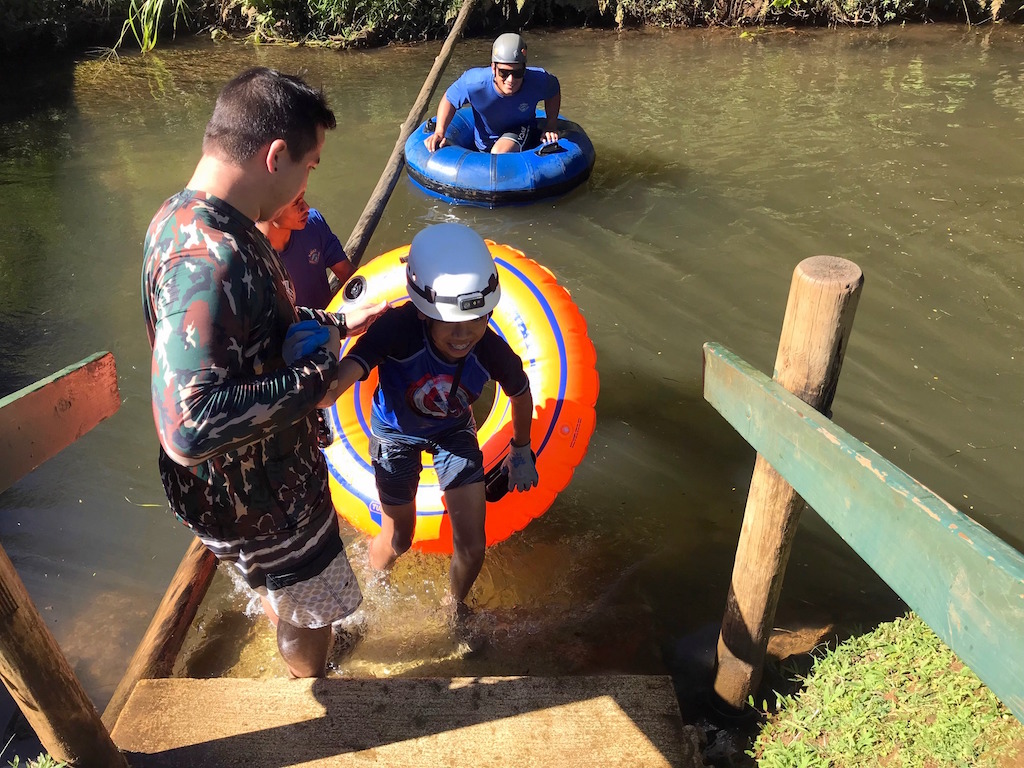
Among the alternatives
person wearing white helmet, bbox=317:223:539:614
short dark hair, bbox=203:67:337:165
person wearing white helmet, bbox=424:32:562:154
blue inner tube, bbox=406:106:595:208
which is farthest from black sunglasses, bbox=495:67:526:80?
short dark hair, bbox=203:67:337:165

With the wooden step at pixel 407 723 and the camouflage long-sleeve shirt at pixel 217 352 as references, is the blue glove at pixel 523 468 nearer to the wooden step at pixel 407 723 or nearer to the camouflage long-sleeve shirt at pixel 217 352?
the wooden step at pixel 407 723

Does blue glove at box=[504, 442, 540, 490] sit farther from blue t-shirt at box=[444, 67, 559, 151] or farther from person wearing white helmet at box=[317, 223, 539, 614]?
blue t-shirt at box=[444, 67, 559, 151]

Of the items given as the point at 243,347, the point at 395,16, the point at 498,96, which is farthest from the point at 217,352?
the point at 395,16

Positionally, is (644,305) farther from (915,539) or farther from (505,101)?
(915,539)

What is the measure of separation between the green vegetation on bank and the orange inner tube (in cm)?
991

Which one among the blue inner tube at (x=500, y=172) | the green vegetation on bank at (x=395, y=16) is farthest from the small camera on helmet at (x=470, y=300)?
the green vegetation on bank at (x=395, y=16)

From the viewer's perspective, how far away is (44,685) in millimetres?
1780

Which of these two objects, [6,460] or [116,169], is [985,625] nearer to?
[6,460]

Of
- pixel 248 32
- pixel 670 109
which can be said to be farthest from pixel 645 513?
pixel 248 32

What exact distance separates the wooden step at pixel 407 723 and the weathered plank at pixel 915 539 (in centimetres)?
97

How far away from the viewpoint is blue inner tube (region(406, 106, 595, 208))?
6641 millimetres

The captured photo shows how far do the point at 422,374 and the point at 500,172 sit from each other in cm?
452

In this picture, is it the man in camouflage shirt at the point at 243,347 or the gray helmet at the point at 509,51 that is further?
the gray helmet at the point at 509,51

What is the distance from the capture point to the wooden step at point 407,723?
2.17 metres
